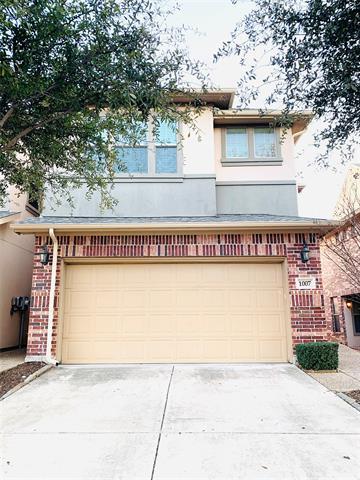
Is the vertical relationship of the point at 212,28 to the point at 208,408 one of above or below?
above

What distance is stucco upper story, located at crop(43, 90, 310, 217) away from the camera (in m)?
9.39

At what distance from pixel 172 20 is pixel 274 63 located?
169 cm

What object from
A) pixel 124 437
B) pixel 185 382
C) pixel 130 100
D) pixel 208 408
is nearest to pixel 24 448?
pixel 124 437

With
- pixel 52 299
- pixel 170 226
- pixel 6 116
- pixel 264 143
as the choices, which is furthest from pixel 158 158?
pixel 6 116

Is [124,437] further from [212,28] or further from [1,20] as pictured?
[212,28]

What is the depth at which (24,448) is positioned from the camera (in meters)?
3.56


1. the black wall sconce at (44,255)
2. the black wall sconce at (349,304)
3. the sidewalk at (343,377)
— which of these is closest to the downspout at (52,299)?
the black wall sconce at (44,255)

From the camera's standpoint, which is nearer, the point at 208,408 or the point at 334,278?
Result: the point at 208,408

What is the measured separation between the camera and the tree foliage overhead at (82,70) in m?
4.27

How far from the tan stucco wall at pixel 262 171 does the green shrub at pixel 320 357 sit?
4.79m

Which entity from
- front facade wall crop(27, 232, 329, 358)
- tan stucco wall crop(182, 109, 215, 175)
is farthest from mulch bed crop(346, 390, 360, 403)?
tan stucco wall crop(182, 109, 215, 175)

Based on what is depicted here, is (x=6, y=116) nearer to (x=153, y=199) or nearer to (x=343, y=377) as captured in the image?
(x=153, y=199)

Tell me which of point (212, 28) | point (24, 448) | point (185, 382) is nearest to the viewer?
point (24, 448)

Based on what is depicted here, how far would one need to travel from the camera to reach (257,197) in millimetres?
9898
